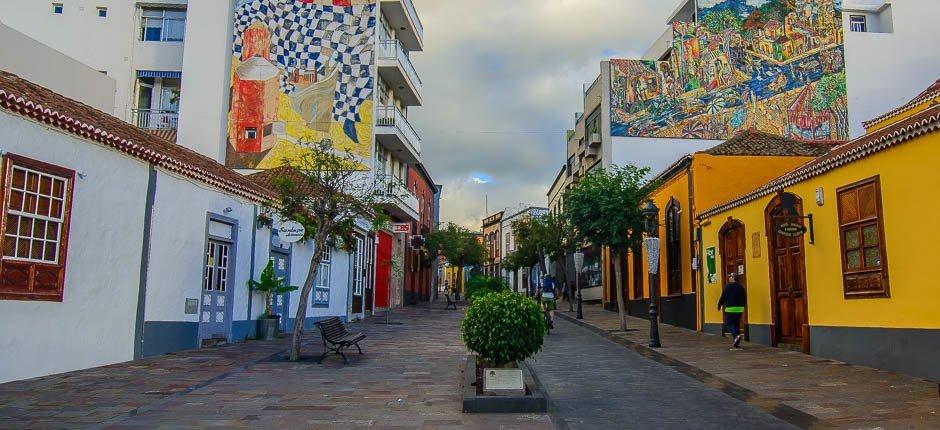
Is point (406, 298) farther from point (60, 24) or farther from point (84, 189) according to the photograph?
point (84, 189)

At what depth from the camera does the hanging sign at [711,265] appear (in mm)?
19562

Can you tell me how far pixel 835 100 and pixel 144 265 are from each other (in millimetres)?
32435

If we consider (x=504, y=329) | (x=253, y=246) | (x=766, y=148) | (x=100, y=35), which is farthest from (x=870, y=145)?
(x=100, y=35)

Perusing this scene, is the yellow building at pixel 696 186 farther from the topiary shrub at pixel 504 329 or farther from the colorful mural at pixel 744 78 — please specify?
the topiary shrub at pixel 504 329

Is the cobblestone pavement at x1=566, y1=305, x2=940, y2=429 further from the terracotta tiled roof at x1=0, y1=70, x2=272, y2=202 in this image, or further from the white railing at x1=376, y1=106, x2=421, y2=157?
the white railing at x1=376, y1=106, x2=421, y2=157

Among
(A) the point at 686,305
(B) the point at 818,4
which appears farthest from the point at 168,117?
(B) the point at 818,4

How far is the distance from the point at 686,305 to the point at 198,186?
14.9m

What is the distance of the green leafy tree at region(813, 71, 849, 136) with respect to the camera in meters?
34.2

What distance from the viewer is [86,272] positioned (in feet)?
38.0

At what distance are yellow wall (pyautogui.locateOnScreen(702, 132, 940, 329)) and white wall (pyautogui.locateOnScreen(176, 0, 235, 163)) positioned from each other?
2166 cm

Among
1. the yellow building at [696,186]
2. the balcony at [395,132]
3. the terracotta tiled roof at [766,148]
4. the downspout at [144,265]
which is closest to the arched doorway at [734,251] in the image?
the yellow building at [696,186]

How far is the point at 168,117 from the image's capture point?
94.6 feet

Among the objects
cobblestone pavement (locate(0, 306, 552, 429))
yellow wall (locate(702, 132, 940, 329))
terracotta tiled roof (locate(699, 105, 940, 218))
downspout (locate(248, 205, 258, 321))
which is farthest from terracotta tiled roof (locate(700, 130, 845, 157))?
downspout (locate(248, 205, 258, 321))

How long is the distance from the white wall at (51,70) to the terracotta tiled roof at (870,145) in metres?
16.5
